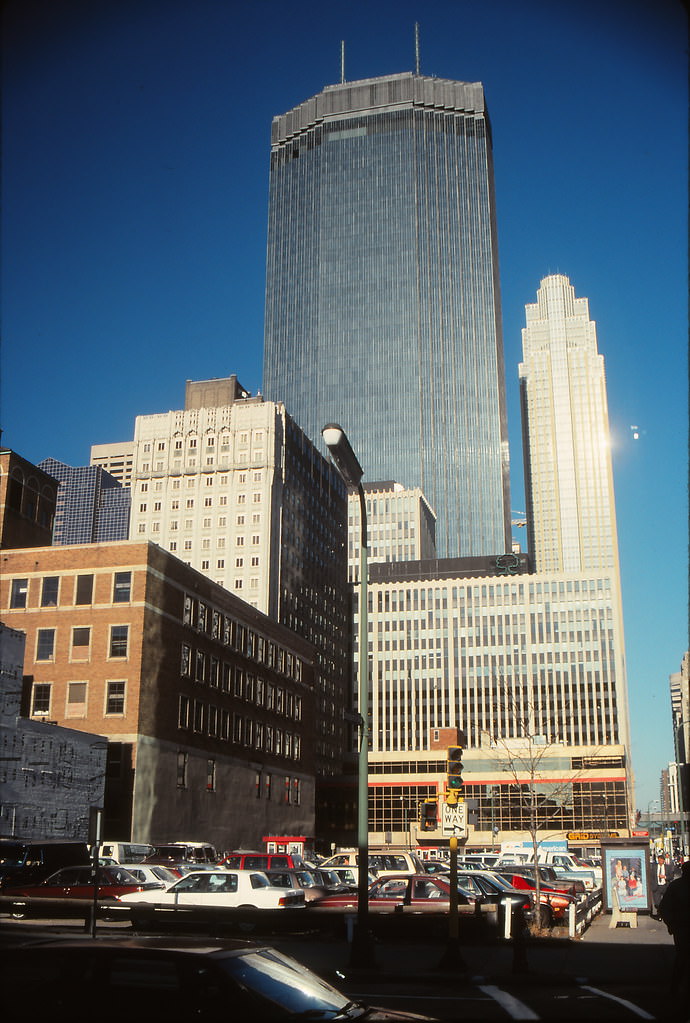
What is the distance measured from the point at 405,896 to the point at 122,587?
35188 millimetres

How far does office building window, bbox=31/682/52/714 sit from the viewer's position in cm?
5672

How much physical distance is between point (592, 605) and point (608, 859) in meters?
136

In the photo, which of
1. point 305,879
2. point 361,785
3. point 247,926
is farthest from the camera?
point 305,879

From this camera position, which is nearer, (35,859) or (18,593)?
(35,859)

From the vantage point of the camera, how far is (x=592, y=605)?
539 ft

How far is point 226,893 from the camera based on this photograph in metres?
26.2

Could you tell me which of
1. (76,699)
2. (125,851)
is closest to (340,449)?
(125,851)

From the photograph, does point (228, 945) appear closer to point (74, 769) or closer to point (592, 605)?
point (74, 769)

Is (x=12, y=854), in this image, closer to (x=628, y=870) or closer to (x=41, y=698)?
(x=628, y=870)

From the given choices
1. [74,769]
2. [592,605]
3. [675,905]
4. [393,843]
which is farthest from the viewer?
[592,605]

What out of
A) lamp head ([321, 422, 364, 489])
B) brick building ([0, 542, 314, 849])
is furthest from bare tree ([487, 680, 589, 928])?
lamp head ([321, 422, 364, 489])

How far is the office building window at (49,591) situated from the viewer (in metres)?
58.8

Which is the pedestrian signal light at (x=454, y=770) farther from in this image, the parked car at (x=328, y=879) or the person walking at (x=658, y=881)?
the parked car at (x=328, y=879)

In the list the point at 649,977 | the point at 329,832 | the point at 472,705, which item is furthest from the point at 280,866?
the point at 472,705
